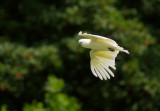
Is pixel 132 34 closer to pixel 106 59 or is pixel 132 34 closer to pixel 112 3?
pixel 112 3

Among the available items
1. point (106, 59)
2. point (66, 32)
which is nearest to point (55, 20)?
point (66, 32)

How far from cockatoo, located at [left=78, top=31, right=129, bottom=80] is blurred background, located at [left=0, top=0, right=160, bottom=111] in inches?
89.9

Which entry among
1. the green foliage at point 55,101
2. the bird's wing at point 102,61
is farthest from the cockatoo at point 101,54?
the green foliage at point 55,101

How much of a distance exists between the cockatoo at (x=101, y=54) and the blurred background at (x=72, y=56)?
2.28 metres

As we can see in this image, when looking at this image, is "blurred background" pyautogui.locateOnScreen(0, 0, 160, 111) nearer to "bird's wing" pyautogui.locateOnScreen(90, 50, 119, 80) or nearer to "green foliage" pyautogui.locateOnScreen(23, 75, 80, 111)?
"green foliage" pyautogui.locateOnScreen(23, 75, 80, 111)


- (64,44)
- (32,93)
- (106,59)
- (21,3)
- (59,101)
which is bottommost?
(106,59)

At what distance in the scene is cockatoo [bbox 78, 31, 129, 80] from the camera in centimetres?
459

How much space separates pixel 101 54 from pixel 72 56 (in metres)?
2.77

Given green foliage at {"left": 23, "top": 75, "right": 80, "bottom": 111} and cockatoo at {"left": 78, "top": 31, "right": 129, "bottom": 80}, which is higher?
green foliage at {"left": 23, "top": 75, "right": 80, "bottom": 111}

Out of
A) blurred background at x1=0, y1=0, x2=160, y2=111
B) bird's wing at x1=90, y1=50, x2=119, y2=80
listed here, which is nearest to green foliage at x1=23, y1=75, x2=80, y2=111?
blurred background at x1=0, y1=0, x2=160, y2=111

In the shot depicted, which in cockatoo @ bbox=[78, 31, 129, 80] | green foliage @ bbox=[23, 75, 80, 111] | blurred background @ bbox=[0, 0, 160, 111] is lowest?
cockatoo @ bbox=[78, 31, 129, 80]

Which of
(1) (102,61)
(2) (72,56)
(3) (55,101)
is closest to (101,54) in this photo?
(1) (102,61)

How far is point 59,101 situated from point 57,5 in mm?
2162

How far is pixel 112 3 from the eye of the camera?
8102 millimetres
